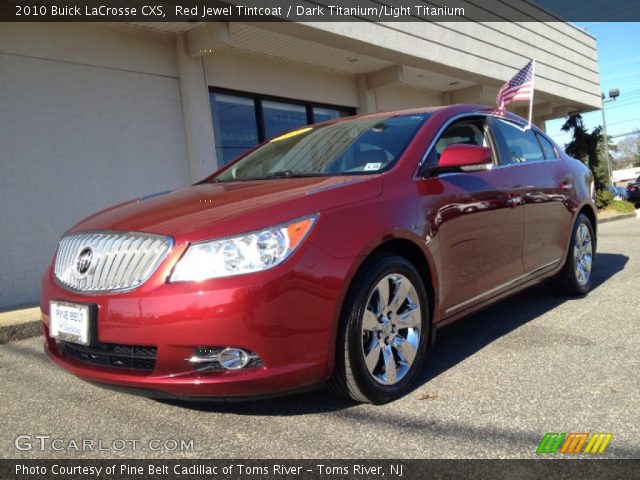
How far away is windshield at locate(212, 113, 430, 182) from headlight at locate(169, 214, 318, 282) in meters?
0.87

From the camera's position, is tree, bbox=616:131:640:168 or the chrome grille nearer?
the chrome grille

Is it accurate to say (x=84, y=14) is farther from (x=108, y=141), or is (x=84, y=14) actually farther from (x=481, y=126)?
(x=481, y=126)

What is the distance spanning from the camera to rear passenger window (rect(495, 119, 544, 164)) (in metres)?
4.03

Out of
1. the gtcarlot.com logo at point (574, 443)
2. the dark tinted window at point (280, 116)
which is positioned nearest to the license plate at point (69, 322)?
the gtcarlot.com logo at point (574, 443)

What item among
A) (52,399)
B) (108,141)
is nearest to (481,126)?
(52,399)

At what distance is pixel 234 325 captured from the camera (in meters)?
2.18

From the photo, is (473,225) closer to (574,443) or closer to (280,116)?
(574,443)

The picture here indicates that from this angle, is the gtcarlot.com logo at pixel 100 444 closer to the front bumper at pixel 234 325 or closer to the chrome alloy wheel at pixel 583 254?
the front bumper at pixel 234 325

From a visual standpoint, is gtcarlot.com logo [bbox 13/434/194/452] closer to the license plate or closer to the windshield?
the license plate

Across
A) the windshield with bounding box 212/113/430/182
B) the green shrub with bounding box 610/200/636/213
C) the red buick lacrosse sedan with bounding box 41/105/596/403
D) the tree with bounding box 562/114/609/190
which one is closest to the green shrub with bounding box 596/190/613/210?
the green shrub with bounding box 610/200/636/213

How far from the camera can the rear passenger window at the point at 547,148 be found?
14.9 feet

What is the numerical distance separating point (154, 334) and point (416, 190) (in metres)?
1.54

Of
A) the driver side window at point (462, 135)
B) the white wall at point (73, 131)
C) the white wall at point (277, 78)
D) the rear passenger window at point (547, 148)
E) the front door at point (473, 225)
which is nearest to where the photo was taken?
the front door at point (473, 225)

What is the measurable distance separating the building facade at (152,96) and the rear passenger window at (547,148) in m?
4.35
